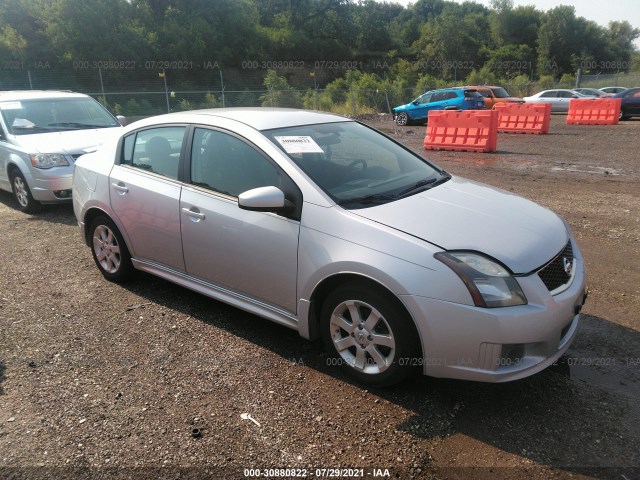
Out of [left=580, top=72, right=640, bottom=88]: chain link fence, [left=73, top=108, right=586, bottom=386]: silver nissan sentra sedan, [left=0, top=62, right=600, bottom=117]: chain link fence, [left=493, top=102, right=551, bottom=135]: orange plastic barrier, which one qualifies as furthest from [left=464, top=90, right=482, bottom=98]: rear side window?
[left=580, top=72, right=640, bottom=88]: chain link fence

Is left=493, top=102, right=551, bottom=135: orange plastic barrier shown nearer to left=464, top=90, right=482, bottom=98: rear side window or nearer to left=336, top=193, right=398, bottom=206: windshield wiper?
left=464, top=90, right=482, bottom=98: rear side window

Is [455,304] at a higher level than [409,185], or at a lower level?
lower

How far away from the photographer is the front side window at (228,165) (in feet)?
11.7

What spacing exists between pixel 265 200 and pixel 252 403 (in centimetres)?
127

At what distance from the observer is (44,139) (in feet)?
25.1

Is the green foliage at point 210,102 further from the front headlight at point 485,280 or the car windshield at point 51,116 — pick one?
the front headlight at point 485,280

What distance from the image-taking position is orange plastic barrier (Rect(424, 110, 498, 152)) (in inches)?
524

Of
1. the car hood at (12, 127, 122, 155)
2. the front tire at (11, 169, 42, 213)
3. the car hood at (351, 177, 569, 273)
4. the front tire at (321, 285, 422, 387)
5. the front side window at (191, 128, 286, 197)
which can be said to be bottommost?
the front tire at (11, 169, 42, 213)

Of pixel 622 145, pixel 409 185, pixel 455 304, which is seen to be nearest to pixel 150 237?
pixel 409 185

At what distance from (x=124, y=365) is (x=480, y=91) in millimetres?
22631

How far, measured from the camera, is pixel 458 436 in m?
2.79

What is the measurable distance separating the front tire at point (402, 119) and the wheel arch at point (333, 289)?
21.1 m

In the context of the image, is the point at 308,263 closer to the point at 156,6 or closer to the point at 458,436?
the point at 458,436

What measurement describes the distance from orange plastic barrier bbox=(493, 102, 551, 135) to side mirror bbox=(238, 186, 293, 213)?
17048mm
